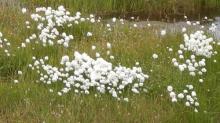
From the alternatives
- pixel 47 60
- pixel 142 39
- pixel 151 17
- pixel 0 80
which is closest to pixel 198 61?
pixel 142 39

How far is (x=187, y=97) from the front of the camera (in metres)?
8.48

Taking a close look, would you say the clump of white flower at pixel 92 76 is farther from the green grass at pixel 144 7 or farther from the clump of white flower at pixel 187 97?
the green grass at pixel 144 7

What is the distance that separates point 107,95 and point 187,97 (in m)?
Result: 1.25

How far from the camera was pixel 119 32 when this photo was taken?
38.1ft

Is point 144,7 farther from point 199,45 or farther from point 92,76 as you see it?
point 92,76

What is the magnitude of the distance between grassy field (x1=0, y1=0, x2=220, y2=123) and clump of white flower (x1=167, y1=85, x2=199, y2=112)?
10 centimetres

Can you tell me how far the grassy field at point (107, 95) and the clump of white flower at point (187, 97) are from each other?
0.10 m

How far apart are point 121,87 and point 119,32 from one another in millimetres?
3087

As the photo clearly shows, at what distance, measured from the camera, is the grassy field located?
8.16 m

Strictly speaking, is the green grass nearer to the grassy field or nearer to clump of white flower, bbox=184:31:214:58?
the grassy field

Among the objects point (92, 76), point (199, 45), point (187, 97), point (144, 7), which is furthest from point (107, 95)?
point (144, 7)

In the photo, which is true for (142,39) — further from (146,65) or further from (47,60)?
(47,60)

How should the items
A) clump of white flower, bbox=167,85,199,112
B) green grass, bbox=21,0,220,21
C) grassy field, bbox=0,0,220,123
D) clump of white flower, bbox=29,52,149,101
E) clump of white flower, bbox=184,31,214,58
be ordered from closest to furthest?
1. grassy field, bbox=0,0,220,123
2. clump of white flower, bbox=167,85,199,112
3. clump of white flower, bbox=29,52,149,101
4. clump of white flower, bbox=184,31,214,58
5. green grass, bbox=21,0,220,21

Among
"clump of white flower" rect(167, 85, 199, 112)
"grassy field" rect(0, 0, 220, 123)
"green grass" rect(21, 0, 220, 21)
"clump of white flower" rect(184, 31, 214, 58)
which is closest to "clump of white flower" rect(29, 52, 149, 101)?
"grassy field" rect(0, 0, 220, 123)
